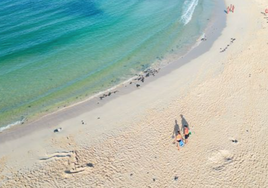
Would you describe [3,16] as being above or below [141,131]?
above

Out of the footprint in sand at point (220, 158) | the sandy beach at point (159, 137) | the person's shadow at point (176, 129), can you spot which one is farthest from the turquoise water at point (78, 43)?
the footprint in sand at point (220, 158)

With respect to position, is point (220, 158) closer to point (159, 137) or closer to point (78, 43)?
point (159, 137)

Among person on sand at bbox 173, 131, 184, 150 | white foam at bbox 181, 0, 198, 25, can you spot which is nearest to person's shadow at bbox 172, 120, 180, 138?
person on sand at bbox 173, 131, 184, 150

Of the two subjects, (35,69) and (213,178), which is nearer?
(213,178)

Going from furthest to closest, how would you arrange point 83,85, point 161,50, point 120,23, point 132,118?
point 120,23 → point 161,50 → point 83,85 → point 132,118

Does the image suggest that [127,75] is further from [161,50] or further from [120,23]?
[120,23]

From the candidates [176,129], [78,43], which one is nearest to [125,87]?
[176,129]

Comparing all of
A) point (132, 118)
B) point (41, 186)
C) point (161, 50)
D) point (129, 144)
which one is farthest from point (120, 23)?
point (41, 186)
